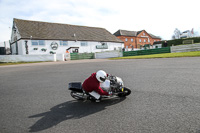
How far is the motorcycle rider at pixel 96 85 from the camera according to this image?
4258 millimetres

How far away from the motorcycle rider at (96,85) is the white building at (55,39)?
106ft

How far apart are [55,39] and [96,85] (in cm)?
3519

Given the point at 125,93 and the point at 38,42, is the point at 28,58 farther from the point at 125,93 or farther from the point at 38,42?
the point at 125,93

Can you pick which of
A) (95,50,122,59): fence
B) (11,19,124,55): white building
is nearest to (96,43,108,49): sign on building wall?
(11,19,124,55): white building

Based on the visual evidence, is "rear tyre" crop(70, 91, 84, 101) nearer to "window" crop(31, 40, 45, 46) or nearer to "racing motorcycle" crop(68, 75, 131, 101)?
"racing motorcycle" crop(68, 75, 131, 101)

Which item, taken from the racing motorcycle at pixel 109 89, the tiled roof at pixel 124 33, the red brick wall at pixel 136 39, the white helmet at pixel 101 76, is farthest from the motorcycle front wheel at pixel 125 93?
the red brick wall at pixel 136 39

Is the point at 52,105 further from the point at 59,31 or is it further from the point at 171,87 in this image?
the point at 59,31

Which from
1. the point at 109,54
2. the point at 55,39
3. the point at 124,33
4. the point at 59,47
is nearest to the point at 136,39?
the point at 124,33

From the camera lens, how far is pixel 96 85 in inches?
170

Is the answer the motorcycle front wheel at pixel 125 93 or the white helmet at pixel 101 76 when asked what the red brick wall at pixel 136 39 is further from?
the white helmet at pixel 101 76

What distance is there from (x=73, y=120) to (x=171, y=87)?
375cm

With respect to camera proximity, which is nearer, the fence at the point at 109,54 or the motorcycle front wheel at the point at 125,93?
the motorcycle front wheel at the point at 125,93

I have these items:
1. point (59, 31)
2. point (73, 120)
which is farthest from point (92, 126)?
point (59, 31)

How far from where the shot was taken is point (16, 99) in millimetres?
5320
